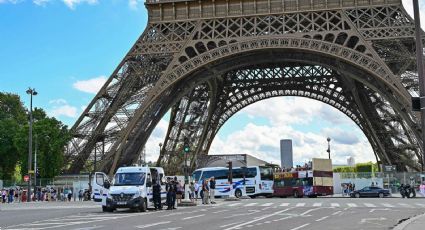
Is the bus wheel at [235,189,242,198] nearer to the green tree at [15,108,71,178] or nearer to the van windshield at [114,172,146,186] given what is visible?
the green tree at [15,108,71,178]

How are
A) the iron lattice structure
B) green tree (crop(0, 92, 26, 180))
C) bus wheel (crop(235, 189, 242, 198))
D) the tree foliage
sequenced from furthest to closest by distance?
green tree (crop(0, 92, 26, 180)) < the tree foliage < bus wheel (crop(235, 189, 242, 198)) < the iron lattice structure

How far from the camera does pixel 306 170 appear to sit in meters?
50.5

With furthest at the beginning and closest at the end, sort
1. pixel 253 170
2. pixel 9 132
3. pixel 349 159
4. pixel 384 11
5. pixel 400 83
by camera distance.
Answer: pixel 349 159
pixel 9 132
pixel 253 170
pixel 384 11
pixel 400 83

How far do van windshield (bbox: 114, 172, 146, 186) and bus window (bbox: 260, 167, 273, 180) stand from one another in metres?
23.8

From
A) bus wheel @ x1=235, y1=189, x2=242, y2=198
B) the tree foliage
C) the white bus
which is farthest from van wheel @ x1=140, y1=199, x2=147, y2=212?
bus wheel @ x1=235, y1=189, x2=242, y2=198

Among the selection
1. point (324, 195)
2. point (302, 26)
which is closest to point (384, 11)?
point (302, 26)

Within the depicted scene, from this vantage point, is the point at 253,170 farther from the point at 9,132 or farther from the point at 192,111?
the point at 9,132

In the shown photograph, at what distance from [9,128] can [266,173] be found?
35.3 m

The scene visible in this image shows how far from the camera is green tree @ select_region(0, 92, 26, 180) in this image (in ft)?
218

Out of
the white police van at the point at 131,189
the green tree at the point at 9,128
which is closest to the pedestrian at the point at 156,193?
the white police van at the point at 131,189

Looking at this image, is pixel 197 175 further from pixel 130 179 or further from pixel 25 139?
pixel 130 179

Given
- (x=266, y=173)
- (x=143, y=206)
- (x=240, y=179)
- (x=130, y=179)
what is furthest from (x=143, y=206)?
(x=266, y=173)

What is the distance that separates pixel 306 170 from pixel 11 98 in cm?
4584

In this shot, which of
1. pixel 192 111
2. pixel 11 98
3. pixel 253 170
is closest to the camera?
pixel 253 170
